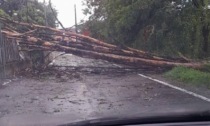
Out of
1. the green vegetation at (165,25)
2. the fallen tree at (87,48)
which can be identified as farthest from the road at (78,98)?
the green vegetation at (165,25)

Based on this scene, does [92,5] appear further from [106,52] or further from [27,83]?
[27,83]

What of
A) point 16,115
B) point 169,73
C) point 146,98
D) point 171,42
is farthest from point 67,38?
point 16,115

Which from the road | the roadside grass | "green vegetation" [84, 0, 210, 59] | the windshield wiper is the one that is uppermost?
"green vegetation" [84, 0, 210, 59]

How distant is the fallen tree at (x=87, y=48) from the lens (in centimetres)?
1672

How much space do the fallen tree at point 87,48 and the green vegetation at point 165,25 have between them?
9.99ft

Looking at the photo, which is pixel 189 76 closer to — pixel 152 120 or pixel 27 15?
pixel 27 15

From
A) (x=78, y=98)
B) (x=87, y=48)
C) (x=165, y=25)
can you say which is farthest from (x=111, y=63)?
(x=78, y=98)

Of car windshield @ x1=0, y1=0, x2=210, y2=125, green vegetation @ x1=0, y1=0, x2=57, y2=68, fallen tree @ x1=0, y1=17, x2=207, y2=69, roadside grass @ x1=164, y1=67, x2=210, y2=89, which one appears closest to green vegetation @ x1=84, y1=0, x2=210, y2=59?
car windshield @ x1=0, y1=0, x2=210, y2=125

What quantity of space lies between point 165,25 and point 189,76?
729 cm

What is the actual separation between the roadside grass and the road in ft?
3.90

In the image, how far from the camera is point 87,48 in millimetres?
17281

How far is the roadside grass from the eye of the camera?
13.0m

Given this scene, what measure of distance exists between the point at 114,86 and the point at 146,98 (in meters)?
2.85

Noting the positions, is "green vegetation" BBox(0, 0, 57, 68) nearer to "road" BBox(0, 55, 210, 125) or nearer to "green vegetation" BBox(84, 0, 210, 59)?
"green vegetation" BBox(84, 0, 210, 59)
